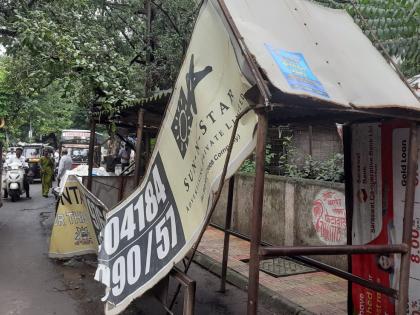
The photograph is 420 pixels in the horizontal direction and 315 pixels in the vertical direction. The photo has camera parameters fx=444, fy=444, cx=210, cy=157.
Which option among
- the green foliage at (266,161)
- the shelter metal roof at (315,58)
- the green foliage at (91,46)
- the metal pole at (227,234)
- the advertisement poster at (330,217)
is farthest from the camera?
the green foliage at (266,161)

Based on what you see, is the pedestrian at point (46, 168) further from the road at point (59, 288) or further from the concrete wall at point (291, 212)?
the concrete wall at point (291, 212)

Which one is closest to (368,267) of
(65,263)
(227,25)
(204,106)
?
(204,106)

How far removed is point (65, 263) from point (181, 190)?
184 inches

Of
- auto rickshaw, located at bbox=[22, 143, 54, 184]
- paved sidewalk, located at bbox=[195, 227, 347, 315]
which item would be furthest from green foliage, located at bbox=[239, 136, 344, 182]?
auto rickshaw, located at bbox=[22, 143, 54, 184]

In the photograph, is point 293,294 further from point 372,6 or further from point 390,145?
point 372,6

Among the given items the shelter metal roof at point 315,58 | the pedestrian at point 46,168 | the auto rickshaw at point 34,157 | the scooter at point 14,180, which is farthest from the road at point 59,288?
the auto rickshaw at point 34,157

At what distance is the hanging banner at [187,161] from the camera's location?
2.64 meters

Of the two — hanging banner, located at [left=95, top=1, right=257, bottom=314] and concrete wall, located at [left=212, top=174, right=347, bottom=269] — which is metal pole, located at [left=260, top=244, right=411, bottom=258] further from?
concrete wall, located at [left=212, top=174, right=347, bottom=269]

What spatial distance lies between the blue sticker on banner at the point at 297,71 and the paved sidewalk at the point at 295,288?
3.15 metres

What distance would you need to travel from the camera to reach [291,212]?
7.34 metres

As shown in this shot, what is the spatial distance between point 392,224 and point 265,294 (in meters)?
2.53

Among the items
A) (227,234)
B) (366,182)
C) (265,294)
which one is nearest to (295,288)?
(265,294)

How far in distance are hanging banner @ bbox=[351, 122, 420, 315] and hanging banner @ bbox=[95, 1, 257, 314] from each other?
1416mm

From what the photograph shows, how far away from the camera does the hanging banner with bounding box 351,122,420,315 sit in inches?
128
